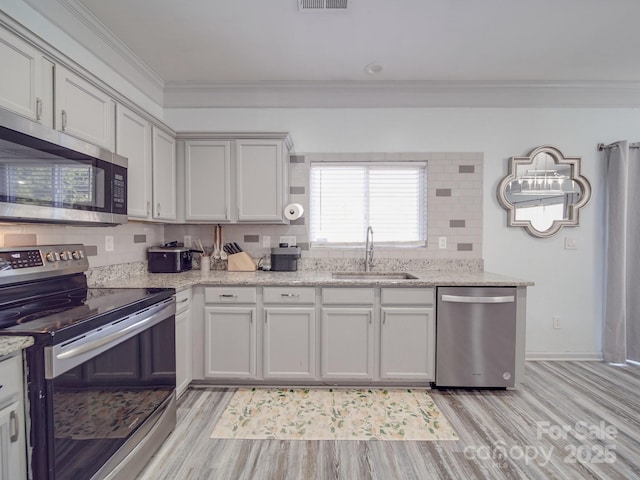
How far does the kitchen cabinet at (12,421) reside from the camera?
0.98 metres

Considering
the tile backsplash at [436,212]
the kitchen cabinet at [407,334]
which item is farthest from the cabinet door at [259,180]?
the kitchen cabinet at [407,334]

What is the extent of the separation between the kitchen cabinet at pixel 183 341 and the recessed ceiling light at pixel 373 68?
2394 millimetres

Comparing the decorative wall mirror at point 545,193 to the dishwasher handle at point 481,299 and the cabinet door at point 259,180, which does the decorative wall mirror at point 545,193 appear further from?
the cabinet door at point 259,180

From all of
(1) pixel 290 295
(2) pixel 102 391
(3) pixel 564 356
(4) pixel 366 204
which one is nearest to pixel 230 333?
(1) pixel 290 295

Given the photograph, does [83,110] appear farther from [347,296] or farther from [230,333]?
[347,296]

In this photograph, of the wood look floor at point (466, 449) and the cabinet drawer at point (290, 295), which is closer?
the wood look floor at point (466, 449)

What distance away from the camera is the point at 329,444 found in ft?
5.92

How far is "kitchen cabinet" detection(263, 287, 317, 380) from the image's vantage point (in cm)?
238

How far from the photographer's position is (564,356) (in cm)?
297

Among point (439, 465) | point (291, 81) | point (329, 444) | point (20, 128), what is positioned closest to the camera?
point (20, 128)

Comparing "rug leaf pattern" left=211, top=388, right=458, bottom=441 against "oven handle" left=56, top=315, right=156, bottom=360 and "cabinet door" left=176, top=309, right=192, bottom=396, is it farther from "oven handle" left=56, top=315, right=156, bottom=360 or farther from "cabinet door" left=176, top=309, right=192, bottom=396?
"oven handle" left=56, top=315, right=156, bottom=360

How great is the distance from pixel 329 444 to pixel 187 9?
9.51 feet

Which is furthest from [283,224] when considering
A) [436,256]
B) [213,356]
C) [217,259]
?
[436,256]

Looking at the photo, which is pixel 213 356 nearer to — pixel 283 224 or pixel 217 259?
pixel 217 259
